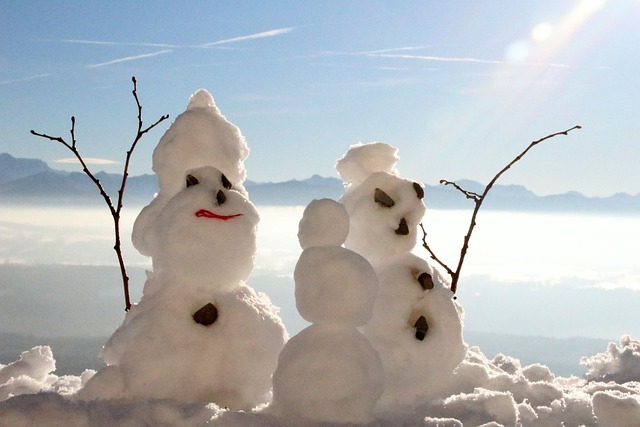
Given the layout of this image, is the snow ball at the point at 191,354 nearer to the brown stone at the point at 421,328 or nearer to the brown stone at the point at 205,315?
the brown stone at the point at 205,315

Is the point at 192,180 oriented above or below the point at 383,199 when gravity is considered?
below

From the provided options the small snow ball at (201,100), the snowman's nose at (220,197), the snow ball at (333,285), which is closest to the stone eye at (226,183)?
the snowman's nose at (220,197)

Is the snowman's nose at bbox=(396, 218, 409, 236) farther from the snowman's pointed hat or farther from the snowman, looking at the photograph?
the snowman's pointed hat

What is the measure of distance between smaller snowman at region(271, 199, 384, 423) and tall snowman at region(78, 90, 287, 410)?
0.29m

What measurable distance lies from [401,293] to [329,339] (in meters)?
0.67

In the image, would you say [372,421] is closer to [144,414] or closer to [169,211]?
[144,414]

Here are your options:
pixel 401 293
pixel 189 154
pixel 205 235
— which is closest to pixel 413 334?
pixel 401 293

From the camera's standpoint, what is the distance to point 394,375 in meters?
3.12

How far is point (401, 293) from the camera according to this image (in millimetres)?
3188

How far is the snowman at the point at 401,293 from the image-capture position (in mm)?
3121

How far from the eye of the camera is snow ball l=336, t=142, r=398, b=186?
360cm

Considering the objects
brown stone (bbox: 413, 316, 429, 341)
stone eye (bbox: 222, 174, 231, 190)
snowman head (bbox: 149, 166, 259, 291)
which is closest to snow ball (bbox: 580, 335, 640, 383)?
brown stone (bbox: 413, 316, 429, 341)

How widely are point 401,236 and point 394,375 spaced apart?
0.71 meters

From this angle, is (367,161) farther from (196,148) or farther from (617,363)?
(617,363)
